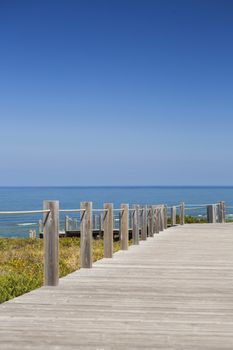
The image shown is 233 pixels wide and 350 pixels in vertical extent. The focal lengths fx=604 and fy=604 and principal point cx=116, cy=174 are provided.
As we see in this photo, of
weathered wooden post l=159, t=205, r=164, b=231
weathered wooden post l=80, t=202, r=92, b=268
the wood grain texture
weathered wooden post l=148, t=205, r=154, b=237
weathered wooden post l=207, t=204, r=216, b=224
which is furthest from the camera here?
weathered wooden post l=207, t=204, r=216, b=224

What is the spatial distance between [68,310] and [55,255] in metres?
1.70

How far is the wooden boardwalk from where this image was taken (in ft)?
17.2

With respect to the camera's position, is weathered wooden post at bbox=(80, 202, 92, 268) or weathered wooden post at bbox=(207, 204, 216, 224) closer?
weathered wooden post at bbox=(80, 202, 92, 268)

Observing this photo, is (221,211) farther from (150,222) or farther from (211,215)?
(150,222)

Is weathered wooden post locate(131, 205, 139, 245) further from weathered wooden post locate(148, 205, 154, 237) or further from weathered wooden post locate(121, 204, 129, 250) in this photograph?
weathered wooden post locate(148, 205, 154, 237)

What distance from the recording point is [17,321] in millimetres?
6004

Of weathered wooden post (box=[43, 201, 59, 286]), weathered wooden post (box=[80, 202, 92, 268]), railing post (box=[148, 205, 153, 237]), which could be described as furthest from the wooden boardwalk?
railing post (box=[148, 205, 153, 237])

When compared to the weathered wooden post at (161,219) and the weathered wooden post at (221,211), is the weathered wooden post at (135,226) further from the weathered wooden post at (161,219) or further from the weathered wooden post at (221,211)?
the weathered wooden post at (221,211)

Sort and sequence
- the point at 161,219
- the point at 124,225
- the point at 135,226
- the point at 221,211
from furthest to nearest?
the point at 221,211, the point at 161,219, the point at 135,226, the point at 124,225

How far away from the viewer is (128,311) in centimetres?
660

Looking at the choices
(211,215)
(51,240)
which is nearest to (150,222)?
(211,215)

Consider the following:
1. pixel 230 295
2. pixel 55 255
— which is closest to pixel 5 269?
pixel 55 255

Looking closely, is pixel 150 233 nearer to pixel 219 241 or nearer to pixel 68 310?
pixel 219 241

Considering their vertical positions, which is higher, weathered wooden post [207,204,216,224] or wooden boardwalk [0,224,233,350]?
weathered wooden post [207,204,216,224]
